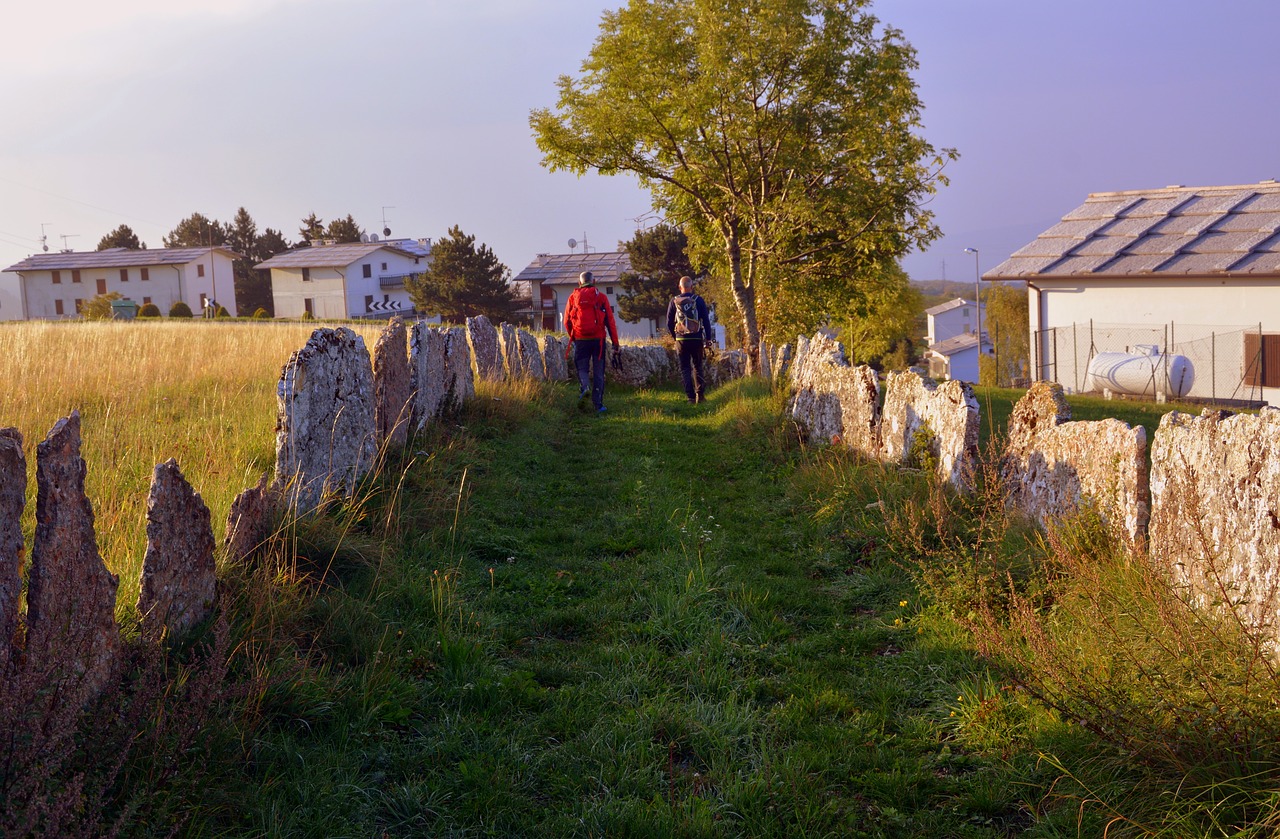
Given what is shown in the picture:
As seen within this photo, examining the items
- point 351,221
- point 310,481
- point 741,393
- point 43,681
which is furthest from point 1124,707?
point 351,221

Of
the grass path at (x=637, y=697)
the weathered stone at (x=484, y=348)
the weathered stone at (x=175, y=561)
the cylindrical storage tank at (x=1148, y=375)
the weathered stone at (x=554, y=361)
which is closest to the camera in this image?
the grass path at (x=637, y=697)

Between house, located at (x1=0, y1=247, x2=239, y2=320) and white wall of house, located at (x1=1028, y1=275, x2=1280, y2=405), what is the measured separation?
59551 millimetres

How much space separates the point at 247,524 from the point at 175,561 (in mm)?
822

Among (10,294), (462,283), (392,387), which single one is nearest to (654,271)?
(462,283)

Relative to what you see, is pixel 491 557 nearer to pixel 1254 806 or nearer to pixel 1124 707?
pixel 1124 707

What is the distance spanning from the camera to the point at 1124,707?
3432 millimetres

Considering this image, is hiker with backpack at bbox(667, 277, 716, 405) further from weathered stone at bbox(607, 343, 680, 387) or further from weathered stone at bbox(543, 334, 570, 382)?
weathered stone at bbox(543, 334, 570, 382)

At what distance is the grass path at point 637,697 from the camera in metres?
3.31

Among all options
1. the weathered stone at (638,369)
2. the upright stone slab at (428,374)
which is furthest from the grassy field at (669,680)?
the weathered stone at (638,369)

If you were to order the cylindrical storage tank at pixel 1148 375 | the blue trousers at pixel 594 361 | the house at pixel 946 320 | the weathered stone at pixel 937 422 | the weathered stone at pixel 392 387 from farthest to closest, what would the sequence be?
1. the house at pixel 946 320
2. the cylindrical storage tank at pixel 1148 375
3. the blue trousers at pixel 594 361
4. the weathered stone at pixel 392 387
5. the weathered stone at pixel 937 422

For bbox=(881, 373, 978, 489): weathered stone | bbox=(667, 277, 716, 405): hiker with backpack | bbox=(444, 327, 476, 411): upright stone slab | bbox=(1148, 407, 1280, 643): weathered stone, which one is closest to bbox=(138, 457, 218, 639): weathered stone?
bbox=(1148, 407, 1280, 643): weathered stone

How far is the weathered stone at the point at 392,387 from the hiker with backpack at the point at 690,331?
7083 millimetres

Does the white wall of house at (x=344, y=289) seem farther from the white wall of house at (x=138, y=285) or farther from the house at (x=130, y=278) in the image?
the house at (x=130, y=278)

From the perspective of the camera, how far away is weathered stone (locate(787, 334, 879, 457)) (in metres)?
8.81
